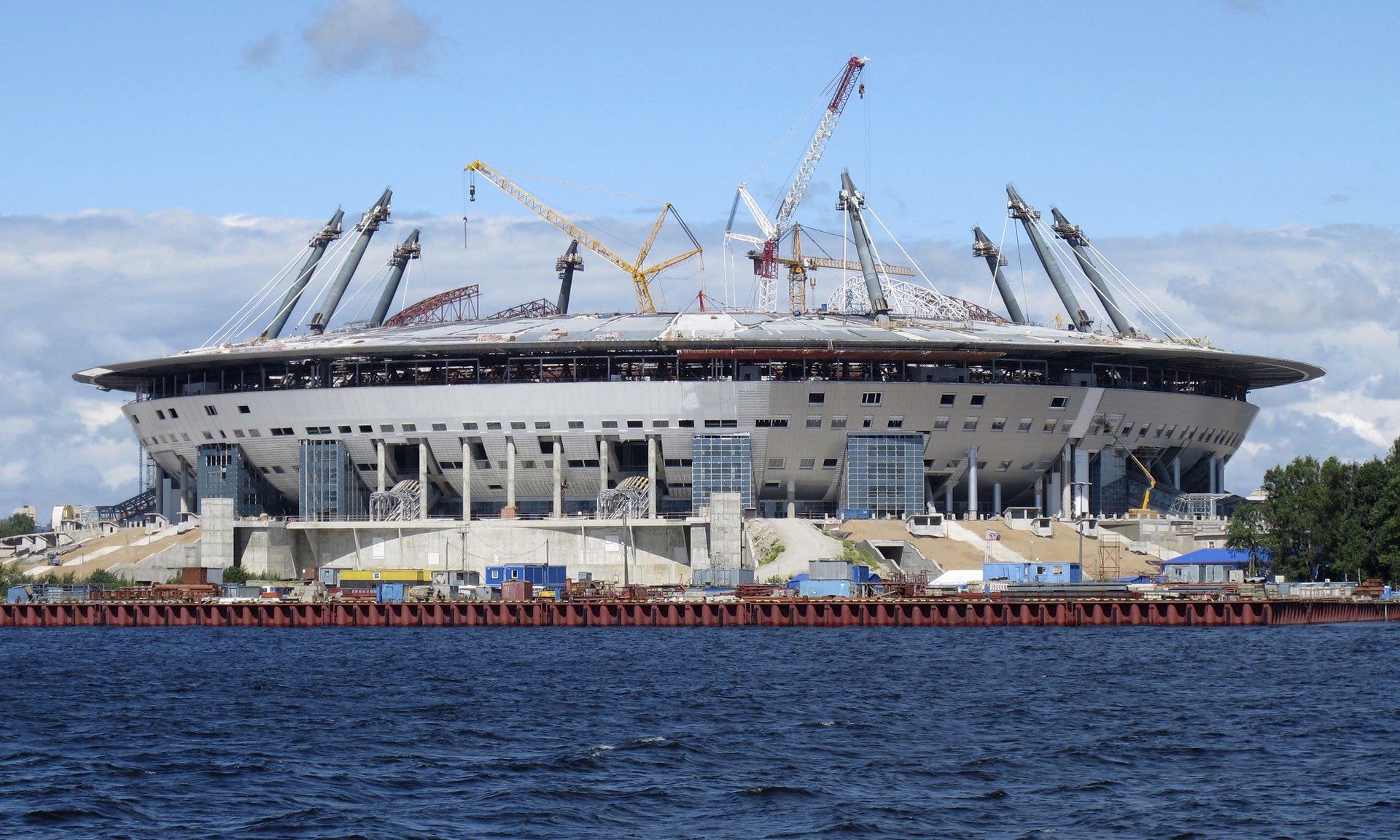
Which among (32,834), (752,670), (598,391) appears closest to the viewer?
(32,834)

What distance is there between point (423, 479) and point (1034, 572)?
4710cm

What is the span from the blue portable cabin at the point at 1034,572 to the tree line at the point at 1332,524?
13501 mm

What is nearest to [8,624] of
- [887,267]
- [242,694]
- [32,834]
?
[242,694]

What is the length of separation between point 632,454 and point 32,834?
3925 inches

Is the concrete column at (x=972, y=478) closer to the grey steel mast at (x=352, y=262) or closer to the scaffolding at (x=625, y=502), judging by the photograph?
the scaffolding at (x=625, y=502)

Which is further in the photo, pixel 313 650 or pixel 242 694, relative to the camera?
pixel 313 650

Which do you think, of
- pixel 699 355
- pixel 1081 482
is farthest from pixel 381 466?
pixel 1081 482

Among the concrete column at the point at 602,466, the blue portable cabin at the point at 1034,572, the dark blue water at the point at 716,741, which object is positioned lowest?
the dark blue water at the point at 716,741

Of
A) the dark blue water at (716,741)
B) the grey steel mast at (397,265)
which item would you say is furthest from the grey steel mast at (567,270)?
the dark blue water at (716,741)

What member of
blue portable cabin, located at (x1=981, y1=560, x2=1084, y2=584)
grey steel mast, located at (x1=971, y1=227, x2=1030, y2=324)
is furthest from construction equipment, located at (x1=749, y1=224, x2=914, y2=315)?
blue portable cabin, located at (x1=981, y1=560, x2=1084, y2=584)

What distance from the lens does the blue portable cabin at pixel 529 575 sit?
11731 centimetres

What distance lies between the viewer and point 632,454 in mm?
138750

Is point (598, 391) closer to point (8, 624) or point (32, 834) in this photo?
point (8, 624)

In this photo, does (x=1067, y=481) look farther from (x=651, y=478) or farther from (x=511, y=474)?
(x=511, y=474)
